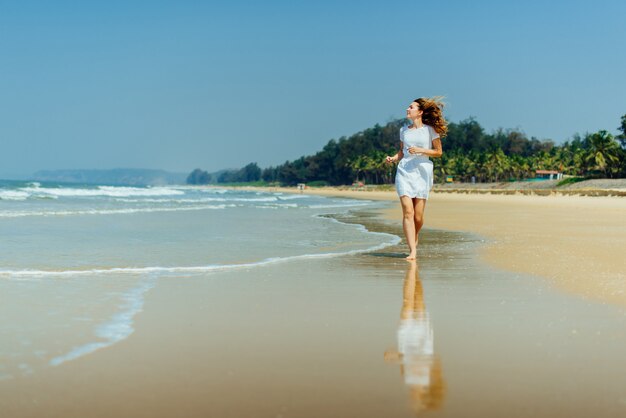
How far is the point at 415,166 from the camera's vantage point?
323 inches

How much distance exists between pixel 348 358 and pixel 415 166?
16.3 ft

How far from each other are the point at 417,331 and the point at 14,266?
526cm

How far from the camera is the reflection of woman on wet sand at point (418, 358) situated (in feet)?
9.51

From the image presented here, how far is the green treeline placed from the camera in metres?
81.0

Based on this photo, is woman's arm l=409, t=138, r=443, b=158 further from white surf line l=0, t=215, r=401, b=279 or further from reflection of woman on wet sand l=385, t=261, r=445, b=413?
reflection of woman on wet sand l=385, t=261, r=445, b=413

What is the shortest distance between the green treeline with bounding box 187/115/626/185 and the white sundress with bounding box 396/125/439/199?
208 feet

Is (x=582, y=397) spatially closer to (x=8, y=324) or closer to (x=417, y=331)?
(x=417, y=331)

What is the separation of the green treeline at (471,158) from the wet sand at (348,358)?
218 feet

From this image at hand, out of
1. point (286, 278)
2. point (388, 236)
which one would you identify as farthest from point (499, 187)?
point (286, 278)

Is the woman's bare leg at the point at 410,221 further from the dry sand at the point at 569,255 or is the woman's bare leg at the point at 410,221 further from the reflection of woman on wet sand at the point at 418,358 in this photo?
the reflection of woman on wet sand at the point at 418,358

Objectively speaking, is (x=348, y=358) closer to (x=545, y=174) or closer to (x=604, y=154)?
(x=604, y=154)

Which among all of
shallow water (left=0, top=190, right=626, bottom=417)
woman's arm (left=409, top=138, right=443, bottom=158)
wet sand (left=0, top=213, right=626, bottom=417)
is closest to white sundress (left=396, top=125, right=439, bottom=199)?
woman's arm (left=409, top=138, right=443, bottom=158)

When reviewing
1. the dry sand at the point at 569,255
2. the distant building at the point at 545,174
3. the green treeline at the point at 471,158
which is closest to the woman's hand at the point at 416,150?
the dry sand at the point at 569,255

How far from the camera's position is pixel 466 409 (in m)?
2.75
